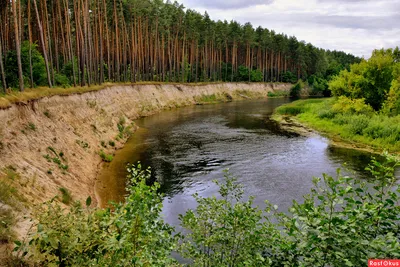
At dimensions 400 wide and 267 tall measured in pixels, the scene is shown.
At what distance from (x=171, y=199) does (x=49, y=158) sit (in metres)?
8.44

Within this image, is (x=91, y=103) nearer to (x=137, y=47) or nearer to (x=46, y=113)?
(x=46, y=113)

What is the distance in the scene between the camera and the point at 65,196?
16531mm

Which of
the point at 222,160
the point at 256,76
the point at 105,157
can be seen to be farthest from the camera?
the point at 256,76

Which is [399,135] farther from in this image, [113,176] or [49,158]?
[49,158]

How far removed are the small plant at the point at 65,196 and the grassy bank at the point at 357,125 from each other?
28.9 meters

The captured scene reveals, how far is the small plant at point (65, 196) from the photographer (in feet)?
52.6

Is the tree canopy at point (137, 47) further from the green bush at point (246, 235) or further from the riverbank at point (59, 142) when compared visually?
the green bush at point (246, 235)

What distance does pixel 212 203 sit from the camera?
741cm

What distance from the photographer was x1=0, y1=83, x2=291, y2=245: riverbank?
16.2m

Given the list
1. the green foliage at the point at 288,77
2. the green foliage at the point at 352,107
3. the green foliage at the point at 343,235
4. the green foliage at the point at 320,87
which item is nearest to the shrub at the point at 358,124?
the green foliage at the point at 352,107

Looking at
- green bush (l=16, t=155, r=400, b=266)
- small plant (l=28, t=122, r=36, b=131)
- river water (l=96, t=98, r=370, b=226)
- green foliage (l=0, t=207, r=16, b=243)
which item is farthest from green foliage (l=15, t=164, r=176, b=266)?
small plant (l=28, t=122, r=36, b=131)

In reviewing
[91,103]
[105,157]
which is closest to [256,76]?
[91,103]

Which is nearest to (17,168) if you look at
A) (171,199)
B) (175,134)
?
(171,199)

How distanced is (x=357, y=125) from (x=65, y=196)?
110 feet
